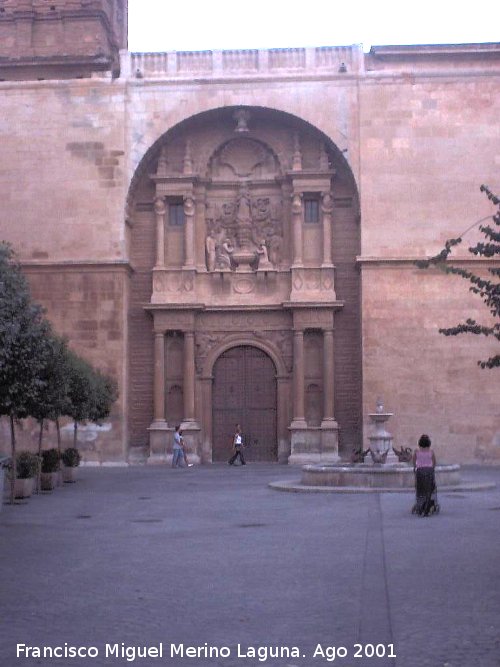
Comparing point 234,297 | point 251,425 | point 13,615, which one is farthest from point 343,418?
point 13,615

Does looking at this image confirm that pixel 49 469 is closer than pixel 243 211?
Yes

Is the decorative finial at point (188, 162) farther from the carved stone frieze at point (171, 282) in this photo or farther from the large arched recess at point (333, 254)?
the carved stone frieze at point (171, 282)

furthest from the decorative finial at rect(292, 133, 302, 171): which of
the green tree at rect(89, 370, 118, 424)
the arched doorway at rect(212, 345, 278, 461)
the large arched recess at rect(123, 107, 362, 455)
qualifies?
the green tree at rect(89, 370, 118, 424)

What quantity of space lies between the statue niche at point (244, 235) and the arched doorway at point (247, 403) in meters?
2.48

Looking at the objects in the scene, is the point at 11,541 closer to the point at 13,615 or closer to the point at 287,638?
the point at 13,615

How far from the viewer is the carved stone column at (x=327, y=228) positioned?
30844 millimetres

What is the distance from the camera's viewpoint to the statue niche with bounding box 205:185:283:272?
31.4 metres

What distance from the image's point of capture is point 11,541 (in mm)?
12484

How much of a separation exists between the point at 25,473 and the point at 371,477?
20.5 feet

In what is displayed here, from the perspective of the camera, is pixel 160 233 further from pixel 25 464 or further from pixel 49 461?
pixel 25 464

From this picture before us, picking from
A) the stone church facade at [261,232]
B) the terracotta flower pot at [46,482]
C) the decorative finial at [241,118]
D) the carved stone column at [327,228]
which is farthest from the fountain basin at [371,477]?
the decorative finial at [241,118]

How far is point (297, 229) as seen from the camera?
3097 centimetres

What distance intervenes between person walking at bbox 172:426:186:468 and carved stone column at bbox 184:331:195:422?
1.35 m

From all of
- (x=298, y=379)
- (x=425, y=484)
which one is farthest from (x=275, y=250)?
(x=425, y=484)
